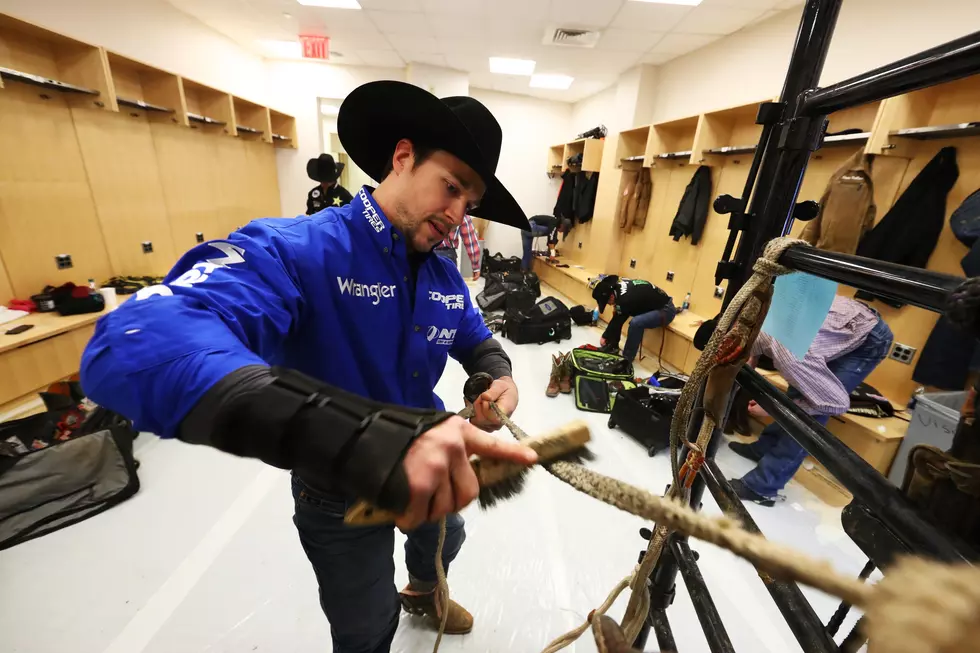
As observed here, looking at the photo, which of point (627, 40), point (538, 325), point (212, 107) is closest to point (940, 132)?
point (538, 325)

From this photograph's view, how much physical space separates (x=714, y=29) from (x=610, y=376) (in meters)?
3.87

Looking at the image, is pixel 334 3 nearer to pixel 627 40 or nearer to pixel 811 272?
pixel 627 40

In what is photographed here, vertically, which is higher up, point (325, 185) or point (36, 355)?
point (325, 185)

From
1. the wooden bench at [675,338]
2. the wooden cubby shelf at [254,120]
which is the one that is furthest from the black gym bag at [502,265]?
the wooden cubby shelf at [254,120]

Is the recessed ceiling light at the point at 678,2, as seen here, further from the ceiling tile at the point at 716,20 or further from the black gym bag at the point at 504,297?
the black gym bag at the point at 504,297

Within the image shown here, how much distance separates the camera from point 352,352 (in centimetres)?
89

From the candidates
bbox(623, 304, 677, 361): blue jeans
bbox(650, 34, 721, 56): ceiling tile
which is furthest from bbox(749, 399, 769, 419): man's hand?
bbox(650, 34, 721, 56): ceiling tile

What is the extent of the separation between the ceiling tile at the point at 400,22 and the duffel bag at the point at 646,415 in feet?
15.6

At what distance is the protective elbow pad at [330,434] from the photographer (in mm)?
369

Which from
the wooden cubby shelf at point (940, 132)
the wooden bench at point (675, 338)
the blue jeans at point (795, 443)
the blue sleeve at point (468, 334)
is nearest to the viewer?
the blue sleeve at point (468, 334)

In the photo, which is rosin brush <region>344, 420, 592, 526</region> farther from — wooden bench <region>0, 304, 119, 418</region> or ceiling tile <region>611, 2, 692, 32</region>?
ceiling tile <region>611, 2, 692, 32</region>

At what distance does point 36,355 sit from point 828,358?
16.1ft

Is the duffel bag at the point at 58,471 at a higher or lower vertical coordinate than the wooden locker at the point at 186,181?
lower

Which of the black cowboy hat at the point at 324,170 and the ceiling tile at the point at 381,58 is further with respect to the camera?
the ceiling tile at the point at 381,58
